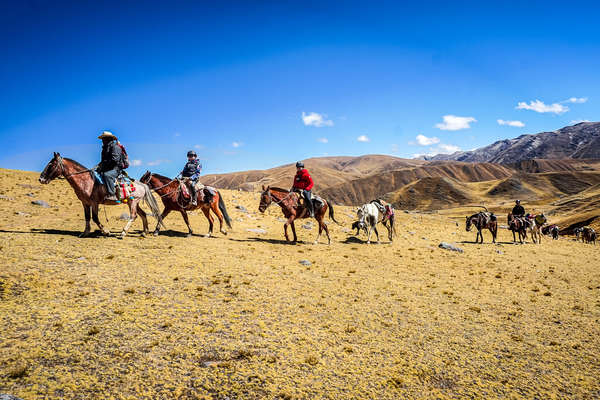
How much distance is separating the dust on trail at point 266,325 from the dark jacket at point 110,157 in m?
3.33

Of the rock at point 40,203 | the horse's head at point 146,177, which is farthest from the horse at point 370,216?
the rock at point 40,203

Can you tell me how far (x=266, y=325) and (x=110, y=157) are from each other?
1091 cm

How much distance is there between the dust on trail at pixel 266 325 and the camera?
5.07m

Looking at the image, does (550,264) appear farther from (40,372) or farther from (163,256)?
(40,372)

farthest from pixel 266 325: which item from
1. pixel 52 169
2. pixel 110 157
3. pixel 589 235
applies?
pixel 589 235

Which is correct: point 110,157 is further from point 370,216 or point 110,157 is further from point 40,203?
point 370,216

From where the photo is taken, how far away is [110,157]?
12773 mm

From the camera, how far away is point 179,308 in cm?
748

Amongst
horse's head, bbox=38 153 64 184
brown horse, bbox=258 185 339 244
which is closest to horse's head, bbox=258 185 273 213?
brown horse, bbox=258 185 339 244

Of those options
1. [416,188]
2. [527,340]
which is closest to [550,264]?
[527,340]

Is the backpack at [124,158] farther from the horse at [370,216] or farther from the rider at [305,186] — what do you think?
the horse at [370,216]

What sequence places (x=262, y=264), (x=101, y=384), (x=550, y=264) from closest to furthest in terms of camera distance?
(x=101, y=384)
(x=262, y=264)
(x=550, y=264)

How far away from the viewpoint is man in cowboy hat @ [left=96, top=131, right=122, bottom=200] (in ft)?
41.5

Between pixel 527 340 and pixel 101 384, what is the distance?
10.3m
